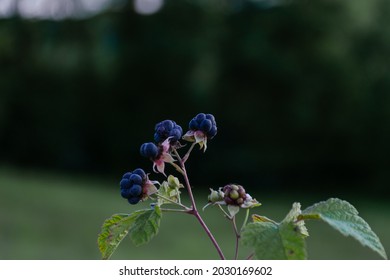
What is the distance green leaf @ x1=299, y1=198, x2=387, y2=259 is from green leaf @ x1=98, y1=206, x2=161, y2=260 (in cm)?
11

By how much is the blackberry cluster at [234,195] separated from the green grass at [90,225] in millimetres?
4641

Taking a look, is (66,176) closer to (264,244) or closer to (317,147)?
(317,147)

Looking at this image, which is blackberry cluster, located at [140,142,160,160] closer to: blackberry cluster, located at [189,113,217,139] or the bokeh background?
blackberry cluster, located at [189,113,217,139]

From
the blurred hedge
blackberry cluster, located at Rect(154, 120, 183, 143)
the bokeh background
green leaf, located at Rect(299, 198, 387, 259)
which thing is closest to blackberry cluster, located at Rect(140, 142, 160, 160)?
blackberry cluster, located at Rect(154, 120, 183, 143)

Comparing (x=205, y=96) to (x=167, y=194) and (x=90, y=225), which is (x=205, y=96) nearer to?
(x=90, y=225)

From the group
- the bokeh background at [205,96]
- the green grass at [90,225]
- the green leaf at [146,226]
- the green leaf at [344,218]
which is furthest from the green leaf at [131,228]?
the bokeh background at [205,96]

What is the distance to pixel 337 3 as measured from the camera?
7934 millimetres

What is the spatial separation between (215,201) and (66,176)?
865 cm

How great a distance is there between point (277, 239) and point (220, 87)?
309 inches

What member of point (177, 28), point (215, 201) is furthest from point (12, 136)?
point (215, 201)

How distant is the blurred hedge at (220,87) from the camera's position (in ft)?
26.0

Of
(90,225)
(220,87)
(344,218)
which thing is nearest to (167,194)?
(344,218)

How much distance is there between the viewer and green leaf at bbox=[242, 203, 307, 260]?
16.9 inches

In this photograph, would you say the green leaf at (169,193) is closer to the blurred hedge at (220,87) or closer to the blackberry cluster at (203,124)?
the blackberry cluster at (203,124)
